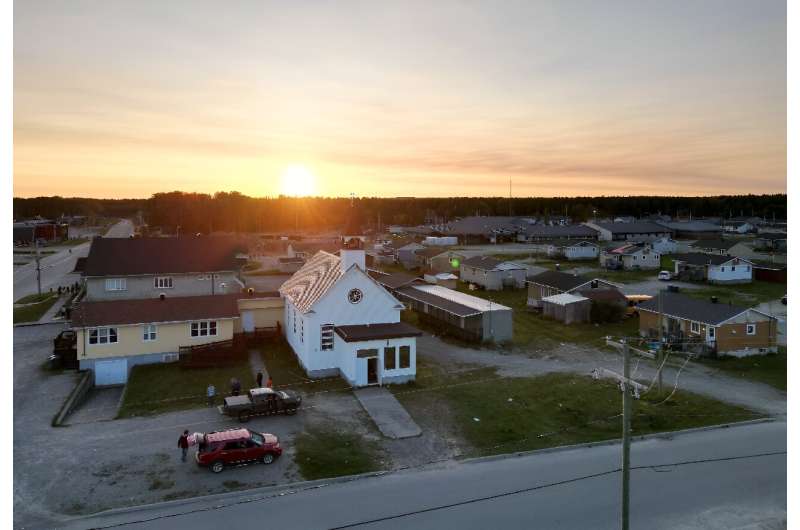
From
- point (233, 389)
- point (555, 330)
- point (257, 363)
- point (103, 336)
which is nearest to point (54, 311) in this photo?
point (103, 336)

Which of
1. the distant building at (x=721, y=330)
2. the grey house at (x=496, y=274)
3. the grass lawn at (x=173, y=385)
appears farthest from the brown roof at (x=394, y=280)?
the distant building at (x=721, y=330)

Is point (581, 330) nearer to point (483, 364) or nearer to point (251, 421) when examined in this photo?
point (483, 364)

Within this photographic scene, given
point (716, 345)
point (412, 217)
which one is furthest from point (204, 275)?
point (412, 217)

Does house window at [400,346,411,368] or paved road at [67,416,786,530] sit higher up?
house window at [400,346,411,368]

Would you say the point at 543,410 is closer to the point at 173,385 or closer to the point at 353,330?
the point at 353,330

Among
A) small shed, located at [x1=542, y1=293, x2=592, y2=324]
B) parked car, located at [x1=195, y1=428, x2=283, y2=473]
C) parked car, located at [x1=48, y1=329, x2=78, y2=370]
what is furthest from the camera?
small shed, located at [x1=542, y1=293, x2=592, y2=324]

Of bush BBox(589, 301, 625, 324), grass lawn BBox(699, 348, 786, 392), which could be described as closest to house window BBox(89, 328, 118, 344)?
bush BBox(589, 301, 625, 324)

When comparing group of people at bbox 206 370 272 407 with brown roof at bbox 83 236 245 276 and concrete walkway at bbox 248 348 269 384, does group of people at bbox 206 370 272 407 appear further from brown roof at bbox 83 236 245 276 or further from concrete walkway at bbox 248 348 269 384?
brown roof at bbox 83 236 245 276

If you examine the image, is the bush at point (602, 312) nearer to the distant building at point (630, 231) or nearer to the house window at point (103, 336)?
the house window at point (103, 336)
